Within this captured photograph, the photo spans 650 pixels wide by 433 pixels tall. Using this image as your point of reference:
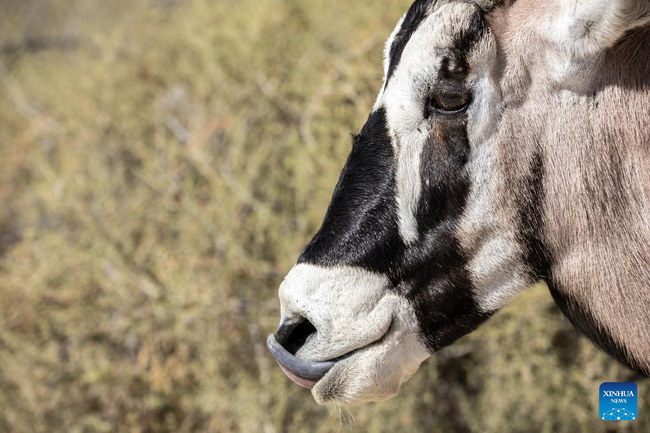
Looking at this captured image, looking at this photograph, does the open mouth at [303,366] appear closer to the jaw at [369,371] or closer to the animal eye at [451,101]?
the jaw at [369,371]

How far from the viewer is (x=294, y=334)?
1656mm

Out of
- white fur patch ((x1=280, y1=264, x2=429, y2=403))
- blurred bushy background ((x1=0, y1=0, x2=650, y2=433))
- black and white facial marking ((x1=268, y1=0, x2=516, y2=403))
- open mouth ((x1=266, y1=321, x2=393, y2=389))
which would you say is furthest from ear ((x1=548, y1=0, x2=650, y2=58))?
blurred bushy background ((x1=0, y1=0, x2=650, y2=433))

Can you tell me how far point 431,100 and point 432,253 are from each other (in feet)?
1.13

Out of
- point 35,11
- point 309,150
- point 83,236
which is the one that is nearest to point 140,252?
point 83,236

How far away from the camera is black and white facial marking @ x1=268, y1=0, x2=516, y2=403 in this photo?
151 centimetres

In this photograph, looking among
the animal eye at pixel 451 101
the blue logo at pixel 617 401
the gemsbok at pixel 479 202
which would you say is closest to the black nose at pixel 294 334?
the gemsbok at pixel 479 202

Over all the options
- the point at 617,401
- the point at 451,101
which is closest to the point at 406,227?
the point at 451,101

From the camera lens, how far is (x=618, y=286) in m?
1.48

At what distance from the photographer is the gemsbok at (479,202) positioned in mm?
1439

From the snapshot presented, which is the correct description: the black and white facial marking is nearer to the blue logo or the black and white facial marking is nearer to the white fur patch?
the white fur patch

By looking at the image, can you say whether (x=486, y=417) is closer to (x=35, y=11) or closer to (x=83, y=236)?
(x=83, y=236)

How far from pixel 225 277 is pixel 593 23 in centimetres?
267

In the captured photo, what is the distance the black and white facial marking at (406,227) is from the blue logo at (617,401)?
0.98 meters

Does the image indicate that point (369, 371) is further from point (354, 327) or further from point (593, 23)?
point (593, 23)
